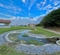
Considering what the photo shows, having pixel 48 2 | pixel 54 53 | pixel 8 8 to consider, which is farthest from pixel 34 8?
pixel 54 53

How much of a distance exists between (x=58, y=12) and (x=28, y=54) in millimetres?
18182

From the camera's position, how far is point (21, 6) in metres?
32.1

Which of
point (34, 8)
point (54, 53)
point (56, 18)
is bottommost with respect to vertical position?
point (54, 53)

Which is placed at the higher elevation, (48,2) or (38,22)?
(48,2)

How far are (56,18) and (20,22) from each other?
21227 millimetres

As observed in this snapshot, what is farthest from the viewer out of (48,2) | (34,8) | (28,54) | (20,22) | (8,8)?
(20,22)

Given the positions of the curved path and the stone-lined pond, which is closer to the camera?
the curved path

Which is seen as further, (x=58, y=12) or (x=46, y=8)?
(x=46, y=8)

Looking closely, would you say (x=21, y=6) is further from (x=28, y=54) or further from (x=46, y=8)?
(x=28, y=54)

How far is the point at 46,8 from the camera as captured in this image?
108 feet

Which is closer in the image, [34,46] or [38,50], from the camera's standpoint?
[38,50]

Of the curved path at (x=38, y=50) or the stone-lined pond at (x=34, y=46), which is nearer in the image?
the curved path at (x=38, y=50)

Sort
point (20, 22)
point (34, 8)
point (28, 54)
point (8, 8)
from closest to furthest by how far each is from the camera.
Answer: point (28, 54), point (34, 8), point (8, 8), point (20, 22)

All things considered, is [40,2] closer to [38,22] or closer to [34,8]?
[34,8]
